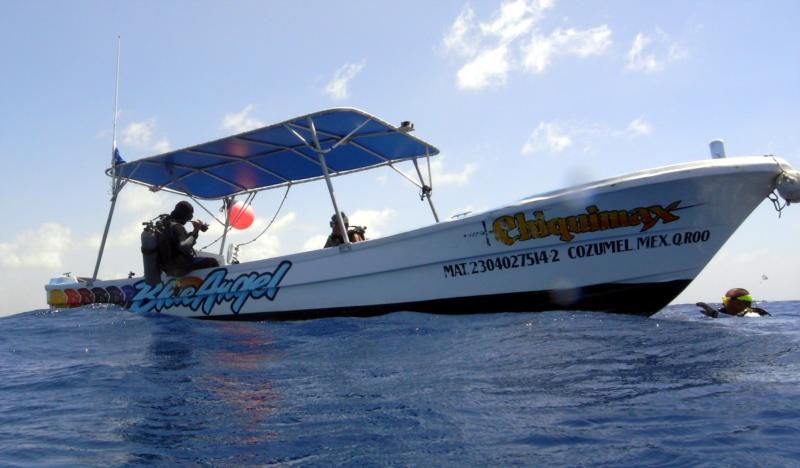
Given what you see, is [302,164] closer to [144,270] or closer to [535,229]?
[144,270]

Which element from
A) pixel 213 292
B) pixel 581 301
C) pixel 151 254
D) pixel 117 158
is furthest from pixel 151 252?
pixel 581 301

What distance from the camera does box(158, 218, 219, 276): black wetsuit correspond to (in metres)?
7.25

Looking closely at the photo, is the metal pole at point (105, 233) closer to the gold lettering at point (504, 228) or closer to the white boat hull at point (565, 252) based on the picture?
the white boat hull at point (565, 252)

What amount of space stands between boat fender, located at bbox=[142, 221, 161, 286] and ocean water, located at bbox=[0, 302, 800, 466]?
209 cm

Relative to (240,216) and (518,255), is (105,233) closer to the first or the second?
(240,216)

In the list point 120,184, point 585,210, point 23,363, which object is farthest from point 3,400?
point 120,184

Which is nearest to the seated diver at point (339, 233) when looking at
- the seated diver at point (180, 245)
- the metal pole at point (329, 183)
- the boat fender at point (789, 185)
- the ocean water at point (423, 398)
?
the metal pole at point (329, 183)

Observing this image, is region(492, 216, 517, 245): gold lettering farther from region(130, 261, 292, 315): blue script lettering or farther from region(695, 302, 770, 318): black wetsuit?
region(695, 302, 770, 318): black wetsuit

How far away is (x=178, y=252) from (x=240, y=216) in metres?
2.48

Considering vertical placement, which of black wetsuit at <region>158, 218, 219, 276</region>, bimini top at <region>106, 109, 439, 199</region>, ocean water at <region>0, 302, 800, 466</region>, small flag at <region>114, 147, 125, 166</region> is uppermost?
small flag at <region>114, 147, 125, 166</region>

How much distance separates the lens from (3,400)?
3.34 meters

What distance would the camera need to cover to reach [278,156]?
8.43 meters

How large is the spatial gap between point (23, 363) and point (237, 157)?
4.30 metres

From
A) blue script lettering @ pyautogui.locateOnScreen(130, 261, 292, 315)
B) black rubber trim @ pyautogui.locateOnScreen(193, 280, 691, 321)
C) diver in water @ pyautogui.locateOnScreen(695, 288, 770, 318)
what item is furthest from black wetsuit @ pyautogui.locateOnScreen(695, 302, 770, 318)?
blue script lettering @ pyautogui.locateOnScreen(130, 261, 292, 315)
